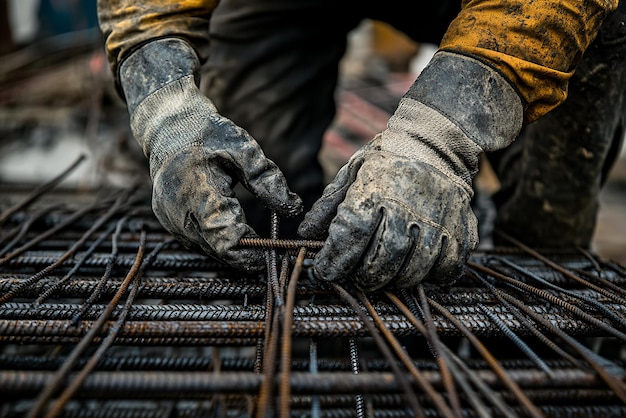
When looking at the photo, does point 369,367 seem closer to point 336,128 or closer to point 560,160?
point 560,160

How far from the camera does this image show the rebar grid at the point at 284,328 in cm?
88

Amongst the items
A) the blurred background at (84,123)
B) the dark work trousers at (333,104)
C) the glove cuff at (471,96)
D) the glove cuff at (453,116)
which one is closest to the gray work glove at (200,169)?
the glove cuff at (453,116)

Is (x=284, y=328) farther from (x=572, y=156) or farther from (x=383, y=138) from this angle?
(x=572, y=156)

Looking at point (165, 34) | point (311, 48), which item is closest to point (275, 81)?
point (311, 48)

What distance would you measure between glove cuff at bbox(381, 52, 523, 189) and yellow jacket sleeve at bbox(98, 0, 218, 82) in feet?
2.47

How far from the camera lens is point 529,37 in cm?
122

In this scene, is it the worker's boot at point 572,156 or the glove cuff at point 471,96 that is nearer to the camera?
the glove cuff at point 471,96

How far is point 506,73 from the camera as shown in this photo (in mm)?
1227

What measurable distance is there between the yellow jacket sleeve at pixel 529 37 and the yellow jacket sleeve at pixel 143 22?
82cm

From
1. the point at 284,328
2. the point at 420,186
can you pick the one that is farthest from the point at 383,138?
the point at 284,328

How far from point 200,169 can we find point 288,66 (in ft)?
4.22

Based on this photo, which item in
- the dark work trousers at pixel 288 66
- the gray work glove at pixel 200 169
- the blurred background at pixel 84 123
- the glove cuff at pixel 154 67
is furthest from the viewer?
the blurred background at pixel 84 123

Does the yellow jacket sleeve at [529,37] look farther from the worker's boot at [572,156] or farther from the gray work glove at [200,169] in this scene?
the gray work glove at [200,169]

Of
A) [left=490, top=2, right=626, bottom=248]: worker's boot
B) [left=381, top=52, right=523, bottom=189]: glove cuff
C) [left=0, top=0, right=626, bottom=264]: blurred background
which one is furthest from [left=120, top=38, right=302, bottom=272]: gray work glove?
[left=0, top=0, right=626, bottom=264]: blurred background
